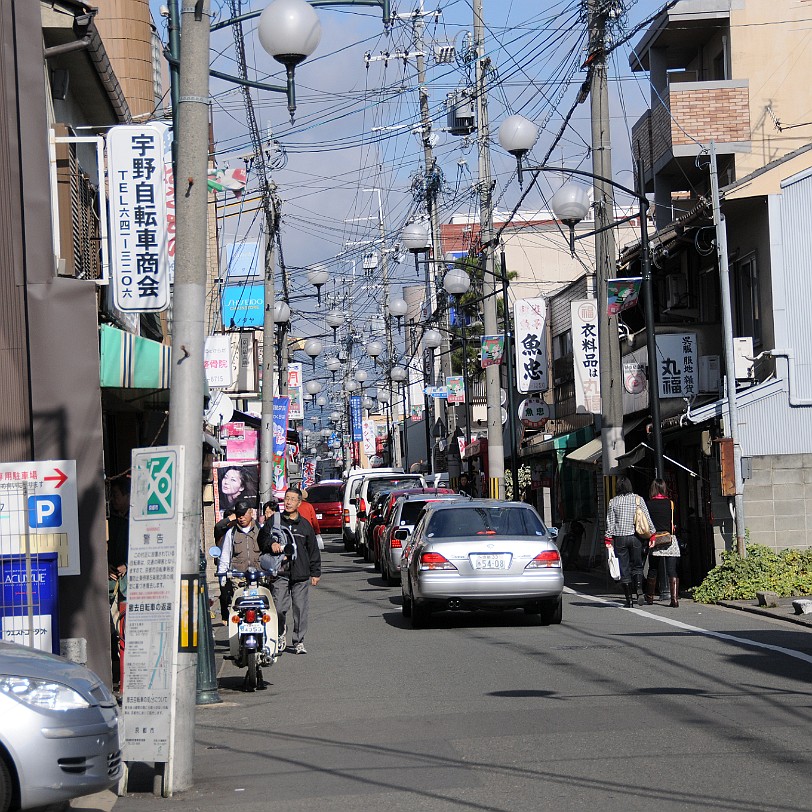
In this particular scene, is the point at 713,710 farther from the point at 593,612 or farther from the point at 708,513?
the point at 708,513

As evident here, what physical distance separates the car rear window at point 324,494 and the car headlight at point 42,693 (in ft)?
170

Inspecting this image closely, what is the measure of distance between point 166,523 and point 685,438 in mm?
18818

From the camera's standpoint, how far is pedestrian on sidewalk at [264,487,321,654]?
1555 centimetres

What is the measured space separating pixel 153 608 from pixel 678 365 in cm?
1984

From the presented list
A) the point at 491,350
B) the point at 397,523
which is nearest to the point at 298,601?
the point at 397,523

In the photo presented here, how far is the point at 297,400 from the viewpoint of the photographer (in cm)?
6184

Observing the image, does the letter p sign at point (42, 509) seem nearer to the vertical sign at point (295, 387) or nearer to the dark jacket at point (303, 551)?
Answer: the dark jacket at point (303, 551)

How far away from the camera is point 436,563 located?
55.8 feet

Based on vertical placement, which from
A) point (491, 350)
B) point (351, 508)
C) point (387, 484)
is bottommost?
point (351, 508)

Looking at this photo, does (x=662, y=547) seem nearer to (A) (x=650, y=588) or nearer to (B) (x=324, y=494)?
(A) (x=650, y=588)

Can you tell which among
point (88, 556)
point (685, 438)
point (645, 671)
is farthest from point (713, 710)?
point (685, 438)

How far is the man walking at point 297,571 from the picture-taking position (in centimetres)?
1555

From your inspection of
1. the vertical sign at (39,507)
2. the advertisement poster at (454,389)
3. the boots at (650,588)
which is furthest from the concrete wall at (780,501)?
the advertisement poster at (454,389)

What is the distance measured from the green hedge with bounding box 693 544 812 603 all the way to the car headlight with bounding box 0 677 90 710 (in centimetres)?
1505
